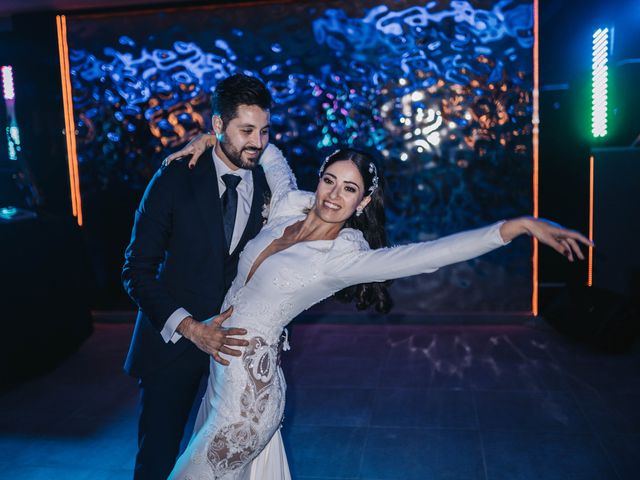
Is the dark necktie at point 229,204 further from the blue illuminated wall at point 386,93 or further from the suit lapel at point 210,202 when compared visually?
the blue illuminated wall at point 386,93

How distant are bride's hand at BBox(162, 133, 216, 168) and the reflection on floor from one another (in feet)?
5.18

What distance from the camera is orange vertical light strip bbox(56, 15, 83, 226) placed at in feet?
18.4

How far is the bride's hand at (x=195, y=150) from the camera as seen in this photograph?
2.09 meters

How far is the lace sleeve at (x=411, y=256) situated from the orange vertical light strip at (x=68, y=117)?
448 centimetres

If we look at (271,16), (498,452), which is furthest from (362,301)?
(271,16)

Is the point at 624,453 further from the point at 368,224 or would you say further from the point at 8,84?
the point at 8,84

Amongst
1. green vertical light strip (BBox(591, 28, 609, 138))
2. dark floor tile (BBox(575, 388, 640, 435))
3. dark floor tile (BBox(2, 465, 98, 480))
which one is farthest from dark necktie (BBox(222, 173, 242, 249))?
green vertical light strip (BBox(591, 28, 609, 138))

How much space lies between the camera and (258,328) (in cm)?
183

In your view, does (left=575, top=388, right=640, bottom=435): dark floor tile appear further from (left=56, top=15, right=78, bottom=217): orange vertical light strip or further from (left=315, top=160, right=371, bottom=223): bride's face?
(left=56, top=15, right=78, bottom=217): orange vertical light strip

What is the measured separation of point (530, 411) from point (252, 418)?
2209 mm

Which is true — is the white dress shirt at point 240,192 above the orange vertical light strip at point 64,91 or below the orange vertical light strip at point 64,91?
below

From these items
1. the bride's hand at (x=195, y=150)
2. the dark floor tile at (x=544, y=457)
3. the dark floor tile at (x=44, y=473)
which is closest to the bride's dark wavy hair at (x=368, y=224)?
the bride's hand at (x=195, y=150)

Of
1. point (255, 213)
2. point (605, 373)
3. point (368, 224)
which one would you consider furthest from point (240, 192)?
point (605, 373)

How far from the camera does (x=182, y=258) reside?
6.59 feet
